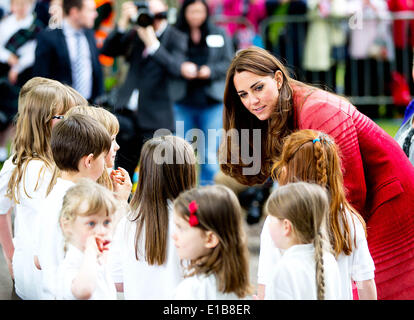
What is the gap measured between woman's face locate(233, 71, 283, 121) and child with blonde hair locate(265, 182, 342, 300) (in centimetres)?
78

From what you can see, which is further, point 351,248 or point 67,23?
point 67,23

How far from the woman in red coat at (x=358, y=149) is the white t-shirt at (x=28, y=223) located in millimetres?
1110

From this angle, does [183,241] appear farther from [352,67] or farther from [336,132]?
[352,67]

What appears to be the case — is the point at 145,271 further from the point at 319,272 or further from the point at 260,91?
the point at 260,91

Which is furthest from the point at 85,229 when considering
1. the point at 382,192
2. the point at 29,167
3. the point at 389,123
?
the point at 389,123

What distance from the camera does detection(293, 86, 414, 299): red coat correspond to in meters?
3.38

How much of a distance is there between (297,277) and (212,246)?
13.8 inches

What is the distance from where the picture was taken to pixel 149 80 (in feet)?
22.1

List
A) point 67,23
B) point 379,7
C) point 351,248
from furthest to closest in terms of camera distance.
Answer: point 379,7 < point 67,23 < point 351,248

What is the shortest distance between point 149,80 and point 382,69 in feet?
14.2

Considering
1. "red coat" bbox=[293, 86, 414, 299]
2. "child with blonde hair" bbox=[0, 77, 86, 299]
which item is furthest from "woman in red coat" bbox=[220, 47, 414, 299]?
"child with blonde hair" bbox=[0, 77, 86, 299]

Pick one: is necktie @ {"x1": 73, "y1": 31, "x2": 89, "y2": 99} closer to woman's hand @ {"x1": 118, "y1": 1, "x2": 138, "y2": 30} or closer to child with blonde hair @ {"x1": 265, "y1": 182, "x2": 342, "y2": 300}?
woman's hand @ {"x1": 118, "y1": 1, "x2": 138, "y2": 30}

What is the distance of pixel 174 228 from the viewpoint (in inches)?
122
